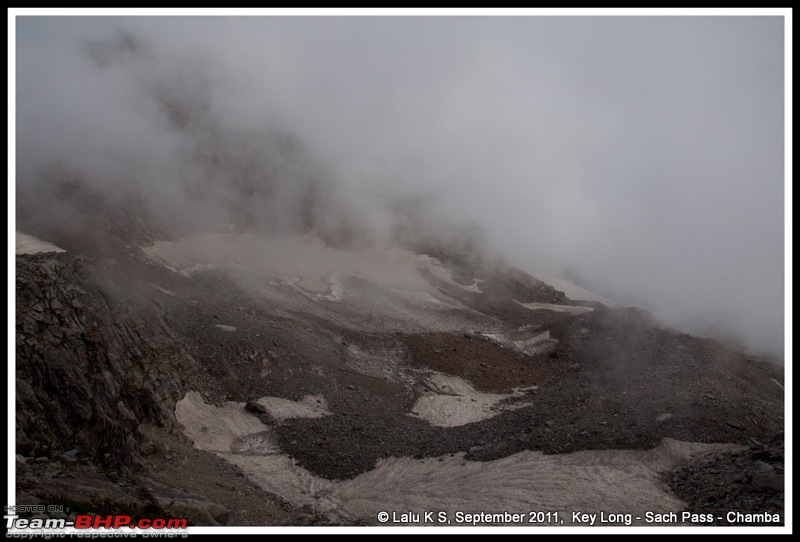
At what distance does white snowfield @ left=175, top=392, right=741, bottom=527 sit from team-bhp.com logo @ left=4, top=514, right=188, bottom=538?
21.5 ft

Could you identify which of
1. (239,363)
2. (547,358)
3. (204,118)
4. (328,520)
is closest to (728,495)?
(328,520)

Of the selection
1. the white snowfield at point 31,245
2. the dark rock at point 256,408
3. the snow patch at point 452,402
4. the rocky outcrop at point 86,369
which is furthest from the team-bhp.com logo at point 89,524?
the white snowfield at point 31,245

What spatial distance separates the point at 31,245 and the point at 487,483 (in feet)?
140

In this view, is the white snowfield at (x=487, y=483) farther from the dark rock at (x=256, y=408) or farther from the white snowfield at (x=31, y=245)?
the white snowfield at (x=31, y=245)

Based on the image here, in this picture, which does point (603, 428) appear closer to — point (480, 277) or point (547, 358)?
point (547, 358)

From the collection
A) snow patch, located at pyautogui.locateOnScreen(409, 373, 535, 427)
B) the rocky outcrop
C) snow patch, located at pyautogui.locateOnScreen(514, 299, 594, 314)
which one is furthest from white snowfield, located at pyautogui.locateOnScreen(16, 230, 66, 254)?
snow patch, located at pyautogui.locateOnScreen(514, 299, 594, 314)

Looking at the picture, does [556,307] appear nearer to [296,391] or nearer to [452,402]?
[452,402]

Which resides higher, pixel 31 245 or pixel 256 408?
pixel 31 245

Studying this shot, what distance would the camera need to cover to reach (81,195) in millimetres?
58812

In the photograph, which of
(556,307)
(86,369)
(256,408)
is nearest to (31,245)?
(256,408)

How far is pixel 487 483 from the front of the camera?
20.5 metres

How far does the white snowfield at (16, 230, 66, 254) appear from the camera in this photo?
40.4 metres

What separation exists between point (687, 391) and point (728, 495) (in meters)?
10.8

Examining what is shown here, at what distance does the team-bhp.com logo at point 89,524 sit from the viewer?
11.6m
